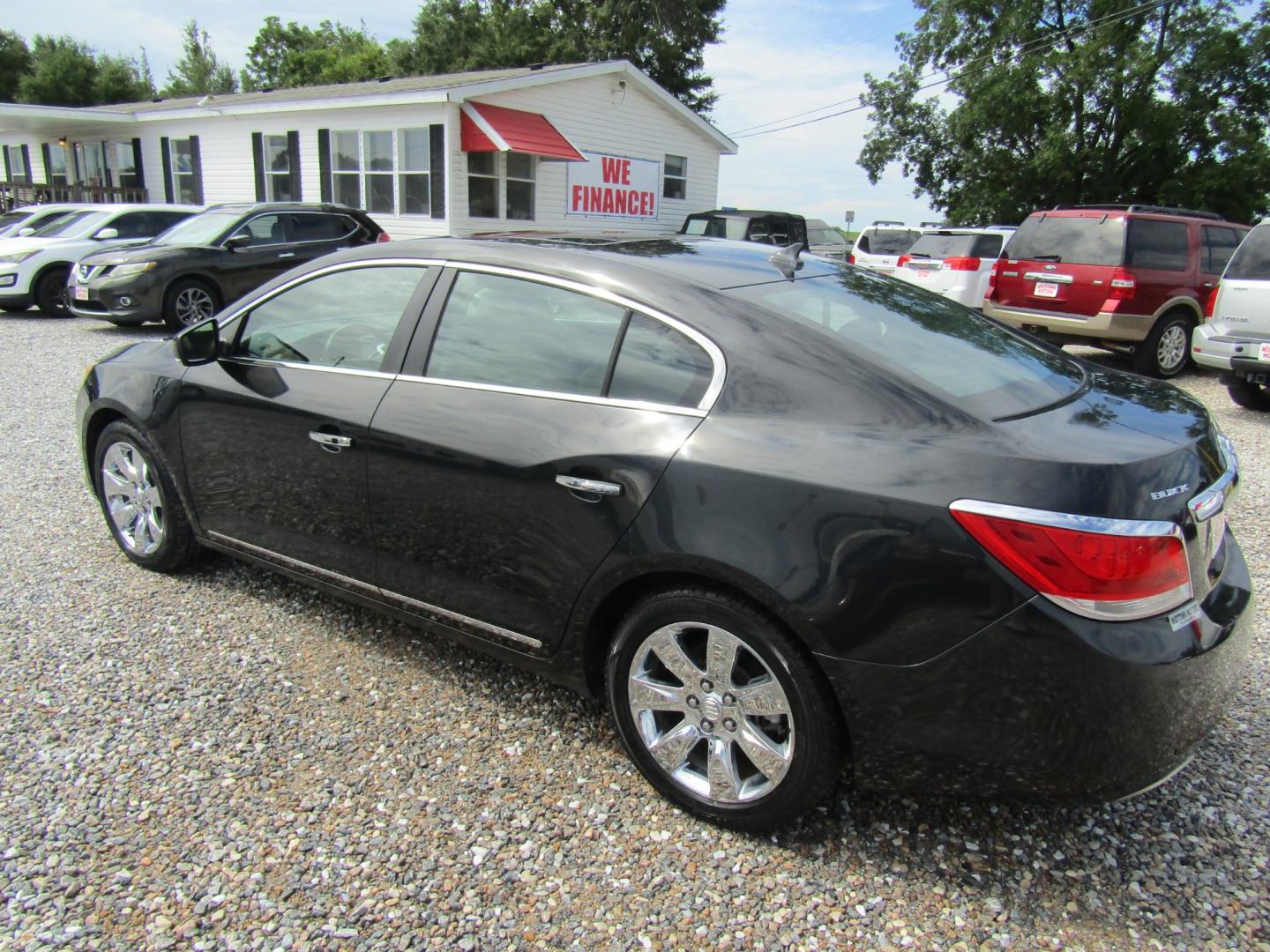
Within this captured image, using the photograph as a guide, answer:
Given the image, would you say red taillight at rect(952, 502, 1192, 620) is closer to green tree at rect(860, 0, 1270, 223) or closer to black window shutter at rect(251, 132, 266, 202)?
black window shutter at rect(251, 132, 266, 202)

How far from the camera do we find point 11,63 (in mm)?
44406

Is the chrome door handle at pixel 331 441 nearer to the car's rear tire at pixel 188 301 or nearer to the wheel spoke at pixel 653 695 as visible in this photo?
the wheel spoke at pixel 653 695

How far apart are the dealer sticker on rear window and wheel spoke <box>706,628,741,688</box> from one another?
39.4 inches

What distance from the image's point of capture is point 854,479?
6.90ft

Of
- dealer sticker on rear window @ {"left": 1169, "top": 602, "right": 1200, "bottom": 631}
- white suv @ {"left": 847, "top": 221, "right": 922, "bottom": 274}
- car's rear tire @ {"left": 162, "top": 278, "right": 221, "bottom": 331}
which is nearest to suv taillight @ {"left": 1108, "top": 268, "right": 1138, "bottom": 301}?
white suv @ {"left": 847, "top": 221, "right": 922, "bottom": 274}

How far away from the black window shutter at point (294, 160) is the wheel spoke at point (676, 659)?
19.5m

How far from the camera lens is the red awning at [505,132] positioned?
1681 centimetres

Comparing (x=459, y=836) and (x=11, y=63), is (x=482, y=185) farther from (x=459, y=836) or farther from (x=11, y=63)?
(x=11, y=63)

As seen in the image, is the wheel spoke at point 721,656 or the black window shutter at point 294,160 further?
the black window shutter at point 294,160

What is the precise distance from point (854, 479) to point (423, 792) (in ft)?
5.09

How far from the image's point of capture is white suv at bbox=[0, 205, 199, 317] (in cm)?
1277

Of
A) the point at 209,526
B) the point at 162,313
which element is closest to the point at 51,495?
the point at 209,526

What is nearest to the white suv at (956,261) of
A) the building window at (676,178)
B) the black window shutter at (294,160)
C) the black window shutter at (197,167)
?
the building window at (676,178)

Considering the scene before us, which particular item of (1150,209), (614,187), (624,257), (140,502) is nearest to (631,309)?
(624,257)
